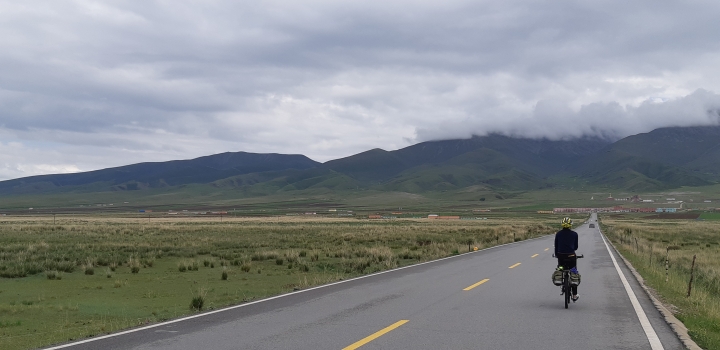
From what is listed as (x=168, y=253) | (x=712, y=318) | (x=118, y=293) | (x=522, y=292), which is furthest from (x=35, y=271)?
(x=712, y=318)

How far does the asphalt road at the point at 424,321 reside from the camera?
8953mm

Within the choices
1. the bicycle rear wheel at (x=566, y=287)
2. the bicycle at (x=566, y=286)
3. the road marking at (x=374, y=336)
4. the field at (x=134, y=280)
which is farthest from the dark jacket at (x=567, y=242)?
the field at (x=134, y=280)

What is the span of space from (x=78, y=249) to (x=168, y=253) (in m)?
4.73

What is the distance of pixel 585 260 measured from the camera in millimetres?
26484

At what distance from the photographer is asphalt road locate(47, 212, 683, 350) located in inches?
352

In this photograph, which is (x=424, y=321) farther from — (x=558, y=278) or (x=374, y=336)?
(x=558, y=278)

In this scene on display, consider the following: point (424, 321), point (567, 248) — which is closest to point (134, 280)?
point (424, 321)

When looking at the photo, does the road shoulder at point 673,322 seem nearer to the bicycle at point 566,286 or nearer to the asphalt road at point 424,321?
the asphalt road at point 424,321

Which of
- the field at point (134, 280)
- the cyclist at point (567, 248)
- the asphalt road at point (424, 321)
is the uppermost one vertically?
the cyclist at point (567, 248)

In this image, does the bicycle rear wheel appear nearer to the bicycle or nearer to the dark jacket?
the bicycle

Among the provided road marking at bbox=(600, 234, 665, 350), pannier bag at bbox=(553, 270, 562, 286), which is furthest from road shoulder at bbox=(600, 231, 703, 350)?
pannier bag at bbox=(553, 270, 562, 286)

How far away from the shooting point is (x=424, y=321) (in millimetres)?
10719

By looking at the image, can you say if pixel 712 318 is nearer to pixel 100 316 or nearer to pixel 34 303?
pixel 100 316

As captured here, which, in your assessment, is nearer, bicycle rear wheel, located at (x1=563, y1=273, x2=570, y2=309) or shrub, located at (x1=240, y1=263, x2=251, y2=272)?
bicycle rear wheel, located at (x1=563, y1=273, x2=570, y2=309)
